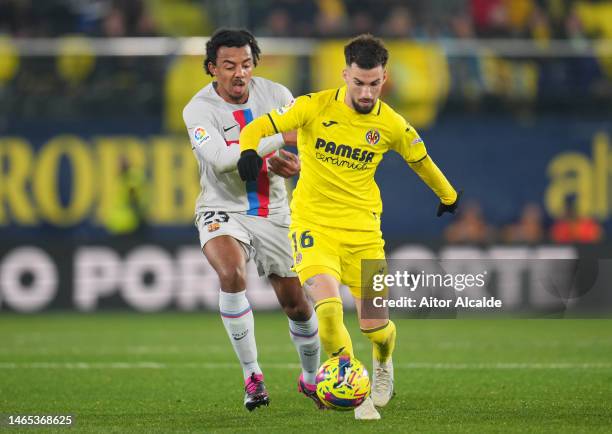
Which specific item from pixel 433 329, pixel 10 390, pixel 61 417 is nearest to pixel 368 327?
pixel 61 417

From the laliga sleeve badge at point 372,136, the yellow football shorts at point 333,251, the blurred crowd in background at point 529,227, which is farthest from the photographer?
the blurred crowd in background at point 529,227

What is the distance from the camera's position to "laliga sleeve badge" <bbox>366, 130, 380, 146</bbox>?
694 cm

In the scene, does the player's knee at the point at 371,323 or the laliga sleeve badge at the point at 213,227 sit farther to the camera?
the laliga sleeve badge at the point at 213,227

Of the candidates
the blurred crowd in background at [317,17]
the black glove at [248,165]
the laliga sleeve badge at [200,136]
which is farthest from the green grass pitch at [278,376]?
the blurred crowd in background at [317,17]

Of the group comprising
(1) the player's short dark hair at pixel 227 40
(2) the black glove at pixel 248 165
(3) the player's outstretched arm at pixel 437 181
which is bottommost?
(3) the player's outstretched arm at pixel 437 181

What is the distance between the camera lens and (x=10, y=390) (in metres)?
8.20

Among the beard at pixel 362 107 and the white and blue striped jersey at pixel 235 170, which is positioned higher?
the beard at pixel 362 107

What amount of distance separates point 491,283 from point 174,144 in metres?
5.97

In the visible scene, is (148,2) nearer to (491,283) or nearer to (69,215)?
(69,215)

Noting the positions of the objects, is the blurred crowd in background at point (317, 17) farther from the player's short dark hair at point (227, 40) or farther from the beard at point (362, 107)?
the beard at point (362, 107)

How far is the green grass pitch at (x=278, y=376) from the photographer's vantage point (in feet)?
22.1

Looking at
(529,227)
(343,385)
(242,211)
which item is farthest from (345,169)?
(529,227)

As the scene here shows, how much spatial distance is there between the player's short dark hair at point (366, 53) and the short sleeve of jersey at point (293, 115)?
1.14 feet

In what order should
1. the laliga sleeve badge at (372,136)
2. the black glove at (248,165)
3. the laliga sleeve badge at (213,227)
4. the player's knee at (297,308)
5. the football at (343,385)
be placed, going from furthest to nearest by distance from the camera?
the player's knee at (297,308) < the laliga sleeve badge at (213,227) < the laliga sleeve badge at (372,136) < the black glove at (248,165) < the football at (343,385)
